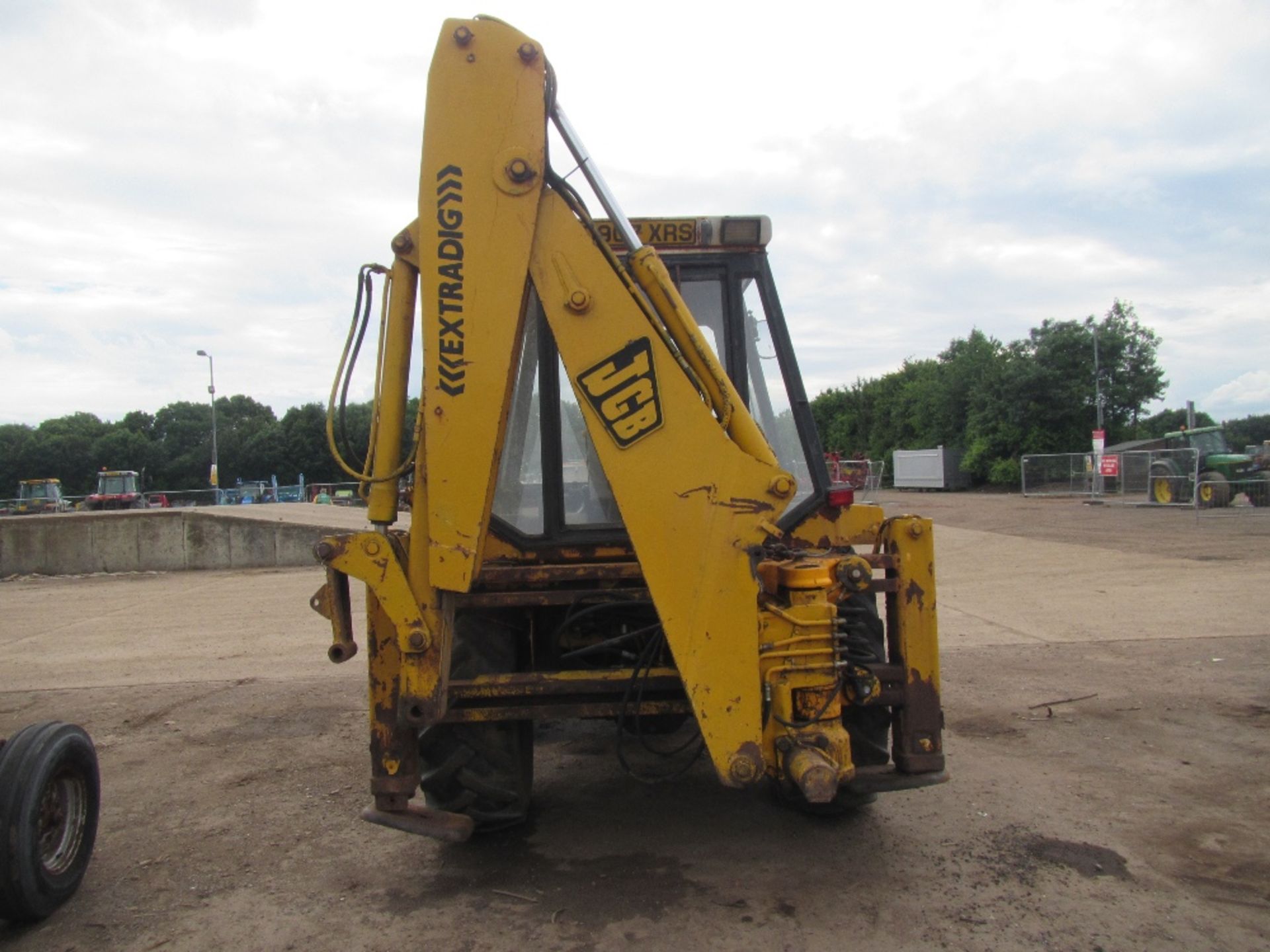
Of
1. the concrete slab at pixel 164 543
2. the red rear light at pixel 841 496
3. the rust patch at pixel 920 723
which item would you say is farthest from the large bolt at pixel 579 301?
the concrete slab at pixel 164 543

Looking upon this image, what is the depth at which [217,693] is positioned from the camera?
7387 millimetres

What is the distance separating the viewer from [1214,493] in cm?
2277

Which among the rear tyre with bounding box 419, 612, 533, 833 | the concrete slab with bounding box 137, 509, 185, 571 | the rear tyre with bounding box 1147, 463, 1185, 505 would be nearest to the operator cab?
the rear tyre with bounding box 419, 612, 533, 833

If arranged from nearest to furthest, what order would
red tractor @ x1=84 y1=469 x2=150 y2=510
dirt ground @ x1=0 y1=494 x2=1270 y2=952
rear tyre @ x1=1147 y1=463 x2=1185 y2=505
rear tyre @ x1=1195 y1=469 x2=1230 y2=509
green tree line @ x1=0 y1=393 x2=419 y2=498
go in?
dirt ground @ x1=0 y1=494 x2=1270 y2=952 → rear tyre @ x1=1195 y1=469 x2=1230 y2=509 → rear tyre @ x1=1147 y1=463 x2=1185 y2=505 → red tractor @ x1=84 y1=469 x2=150 y2=510 → green tree line @ x1=0 y1=393 x2=419 y2=498

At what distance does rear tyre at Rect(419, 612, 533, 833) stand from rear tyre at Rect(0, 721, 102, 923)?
1.42 metres

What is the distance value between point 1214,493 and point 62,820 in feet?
83.2

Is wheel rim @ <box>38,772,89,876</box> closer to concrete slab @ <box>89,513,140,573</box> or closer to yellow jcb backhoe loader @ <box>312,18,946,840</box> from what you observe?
yellow jcb backhoe loader @ <box>312,18,946,840</box>

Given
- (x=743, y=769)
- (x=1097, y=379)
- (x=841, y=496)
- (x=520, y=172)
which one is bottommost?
(x=743, y=769)

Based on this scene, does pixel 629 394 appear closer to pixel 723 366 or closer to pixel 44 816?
pixel 723 366

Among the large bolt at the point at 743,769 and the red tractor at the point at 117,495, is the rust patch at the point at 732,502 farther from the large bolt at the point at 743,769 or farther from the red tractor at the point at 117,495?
the red tractor at the point at 117,495

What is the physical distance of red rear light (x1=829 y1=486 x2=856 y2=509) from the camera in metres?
4.14

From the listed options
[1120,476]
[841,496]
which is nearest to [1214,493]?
[1120,476]

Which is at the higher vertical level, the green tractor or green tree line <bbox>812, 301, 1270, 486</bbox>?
green tree line <bbox>812, 301, 1270, 486</bbox>

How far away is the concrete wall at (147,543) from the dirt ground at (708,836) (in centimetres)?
889
